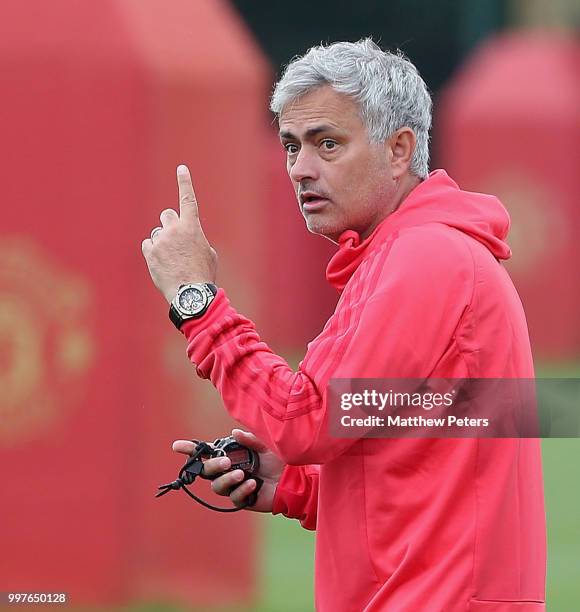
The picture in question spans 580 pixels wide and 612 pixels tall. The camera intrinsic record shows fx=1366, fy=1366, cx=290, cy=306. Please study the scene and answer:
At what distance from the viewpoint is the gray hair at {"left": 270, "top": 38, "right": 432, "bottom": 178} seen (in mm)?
2525

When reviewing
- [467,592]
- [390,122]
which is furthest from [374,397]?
[390,122]

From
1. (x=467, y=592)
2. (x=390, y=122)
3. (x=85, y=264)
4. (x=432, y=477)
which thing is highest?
(x=85, y=264)

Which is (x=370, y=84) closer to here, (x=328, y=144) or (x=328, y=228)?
(x=328, y=144)

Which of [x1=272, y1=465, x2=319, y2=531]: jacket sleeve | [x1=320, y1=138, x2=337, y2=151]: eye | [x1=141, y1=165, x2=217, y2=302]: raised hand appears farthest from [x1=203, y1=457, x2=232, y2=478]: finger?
[x1=320, y1=138, x2=337, y2=151]: eye

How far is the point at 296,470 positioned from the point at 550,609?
327 centimetres

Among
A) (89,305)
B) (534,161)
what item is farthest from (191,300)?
(534,161)

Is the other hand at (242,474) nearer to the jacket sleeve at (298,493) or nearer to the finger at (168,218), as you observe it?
Result: the jacket sleeve at (298,493)

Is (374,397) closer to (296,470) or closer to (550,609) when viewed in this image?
(296,470)

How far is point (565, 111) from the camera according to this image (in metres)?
17.7

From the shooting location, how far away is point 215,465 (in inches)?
Answer: 102

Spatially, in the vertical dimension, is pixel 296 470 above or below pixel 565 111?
below

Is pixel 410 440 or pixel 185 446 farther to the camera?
pixel 185 446

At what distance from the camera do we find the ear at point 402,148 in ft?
8.46

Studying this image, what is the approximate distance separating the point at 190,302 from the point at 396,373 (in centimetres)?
38
